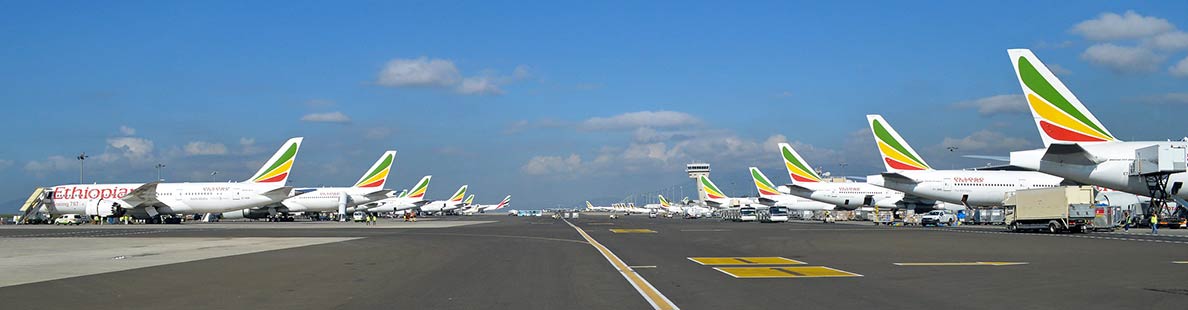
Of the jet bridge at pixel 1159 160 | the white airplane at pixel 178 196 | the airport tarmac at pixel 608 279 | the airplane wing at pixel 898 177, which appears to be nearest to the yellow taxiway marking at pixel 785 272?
the airport tarmac at pixel 608 279

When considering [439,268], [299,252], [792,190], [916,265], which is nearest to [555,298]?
[439,268]

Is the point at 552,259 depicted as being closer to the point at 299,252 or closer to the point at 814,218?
the point at 299,252

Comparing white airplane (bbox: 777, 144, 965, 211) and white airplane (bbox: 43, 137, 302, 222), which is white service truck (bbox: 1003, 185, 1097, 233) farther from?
white airplane (bbox: 43, 137, 302, 222)

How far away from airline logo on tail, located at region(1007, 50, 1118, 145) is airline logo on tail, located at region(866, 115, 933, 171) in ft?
97.4

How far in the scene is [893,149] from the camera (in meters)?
72.4

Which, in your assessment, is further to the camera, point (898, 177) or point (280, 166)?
point (280, 166)

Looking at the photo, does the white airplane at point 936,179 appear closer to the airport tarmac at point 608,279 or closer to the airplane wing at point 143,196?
the airport tarmac at point 608,279

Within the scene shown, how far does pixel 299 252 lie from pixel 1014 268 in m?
21.6

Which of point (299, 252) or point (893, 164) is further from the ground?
point (893, 164)

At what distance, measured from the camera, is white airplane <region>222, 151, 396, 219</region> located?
3868 inches

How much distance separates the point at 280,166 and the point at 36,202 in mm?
24582

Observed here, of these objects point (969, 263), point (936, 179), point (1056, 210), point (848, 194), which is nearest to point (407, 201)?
point (848, 194)

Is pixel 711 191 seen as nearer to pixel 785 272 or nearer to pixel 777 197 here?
pixel 777 197

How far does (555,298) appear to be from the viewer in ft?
44.9
